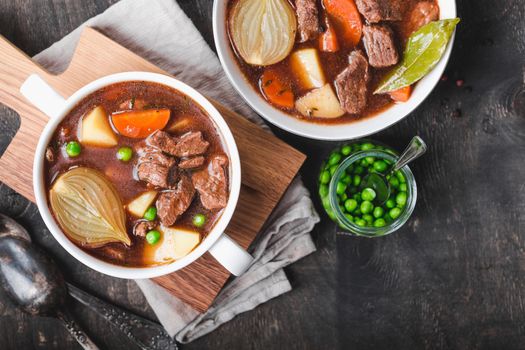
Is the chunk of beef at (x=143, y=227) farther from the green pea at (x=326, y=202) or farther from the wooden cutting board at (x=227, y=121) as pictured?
the green pea at (x=326, y=202)

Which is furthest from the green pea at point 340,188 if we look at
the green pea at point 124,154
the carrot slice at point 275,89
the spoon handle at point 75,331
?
the spoon handle at point 75,331

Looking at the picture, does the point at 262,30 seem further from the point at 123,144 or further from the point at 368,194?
the point at 368,194

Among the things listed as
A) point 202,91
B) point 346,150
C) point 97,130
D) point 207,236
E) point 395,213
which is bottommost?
point 395,213

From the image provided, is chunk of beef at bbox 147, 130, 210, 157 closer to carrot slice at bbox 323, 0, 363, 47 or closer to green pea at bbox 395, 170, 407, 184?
carrot slice at bbox 323, 0, 363, 47

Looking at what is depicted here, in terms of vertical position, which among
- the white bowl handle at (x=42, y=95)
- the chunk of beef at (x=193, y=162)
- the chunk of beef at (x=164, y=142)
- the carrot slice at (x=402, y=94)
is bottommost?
the carrot slice at (x=402, y=94)

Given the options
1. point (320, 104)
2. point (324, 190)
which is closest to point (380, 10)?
point (320, 104)

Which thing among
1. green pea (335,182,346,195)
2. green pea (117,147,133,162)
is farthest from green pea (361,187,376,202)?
green pea (117,147,133,162)

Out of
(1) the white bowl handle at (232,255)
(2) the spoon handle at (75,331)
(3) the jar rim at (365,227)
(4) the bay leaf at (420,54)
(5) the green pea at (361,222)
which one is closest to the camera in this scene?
(1) the white bowl handle at (232,255)
